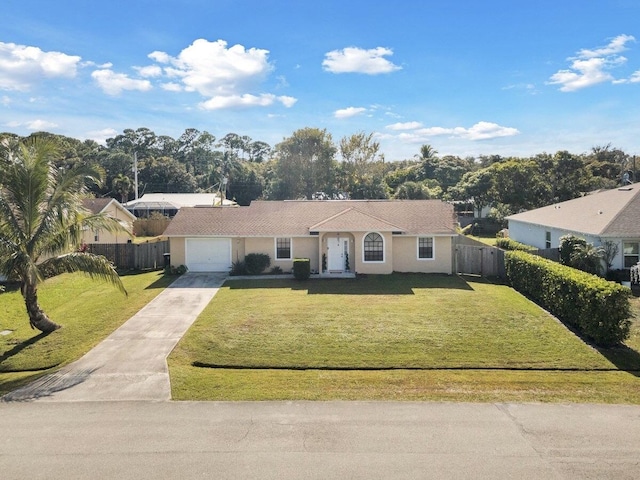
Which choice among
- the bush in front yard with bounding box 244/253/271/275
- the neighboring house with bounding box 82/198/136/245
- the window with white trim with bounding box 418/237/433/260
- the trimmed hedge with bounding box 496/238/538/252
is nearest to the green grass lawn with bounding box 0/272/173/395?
the bush in front yard with bounding box 244/253/271/275

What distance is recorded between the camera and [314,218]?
2702 cm

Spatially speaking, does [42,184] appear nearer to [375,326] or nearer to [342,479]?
[375,326]

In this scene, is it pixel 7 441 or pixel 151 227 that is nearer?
pixel 7 441

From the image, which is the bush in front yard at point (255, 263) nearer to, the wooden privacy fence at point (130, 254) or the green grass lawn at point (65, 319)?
the green grass lawn at point (65, 319)

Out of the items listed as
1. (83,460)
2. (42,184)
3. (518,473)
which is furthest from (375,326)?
(42,184)

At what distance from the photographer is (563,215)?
29719 millimetres

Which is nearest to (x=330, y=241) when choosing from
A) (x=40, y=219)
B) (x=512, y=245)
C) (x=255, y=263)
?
(x=255, y=263)

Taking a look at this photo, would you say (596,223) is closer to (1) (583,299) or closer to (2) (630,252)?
(2) (630,252)

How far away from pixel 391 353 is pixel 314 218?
1441 centimetres

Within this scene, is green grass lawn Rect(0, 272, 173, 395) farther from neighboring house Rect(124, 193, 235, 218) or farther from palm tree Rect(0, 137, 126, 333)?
neighboring house Rect(124, 193, 235, 218)

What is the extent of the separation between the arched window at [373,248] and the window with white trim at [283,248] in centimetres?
413

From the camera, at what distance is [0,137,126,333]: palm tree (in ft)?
45.9

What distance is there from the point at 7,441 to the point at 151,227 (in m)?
38.3

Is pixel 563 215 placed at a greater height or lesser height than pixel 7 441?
greater
